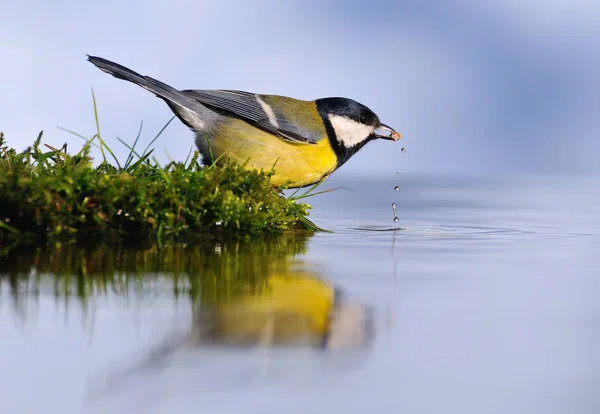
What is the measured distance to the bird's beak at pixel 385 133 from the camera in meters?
7.46

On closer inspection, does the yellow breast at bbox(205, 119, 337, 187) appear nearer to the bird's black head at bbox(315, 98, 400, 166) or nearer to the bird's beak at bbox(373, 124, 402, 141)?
the bird's black head at bbox(315, 98, 400, 166)

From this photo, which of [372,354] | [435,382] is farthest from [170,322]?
[435,382]

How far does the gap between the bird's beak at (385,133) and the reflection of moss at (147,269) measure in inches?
89.6

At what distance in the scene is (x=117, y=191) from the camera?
529cm

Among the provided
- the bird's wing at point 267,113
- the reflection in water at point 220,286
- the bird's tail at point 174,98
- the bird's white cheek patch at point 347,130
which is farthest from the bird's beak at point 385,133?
the reflection in water at point 220,286

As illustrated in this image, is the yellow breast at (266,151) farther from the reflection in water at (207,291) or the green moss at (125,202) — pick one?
the reflection in water at (207,291)

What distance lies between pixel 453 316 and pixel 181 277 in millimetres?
1370

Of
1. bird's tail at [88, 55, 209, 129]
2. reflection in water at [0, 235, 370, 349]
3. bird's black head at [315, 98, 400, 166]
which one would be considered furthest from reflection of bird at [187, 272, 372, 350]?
bird's black head at [315, 98, 400, 166]

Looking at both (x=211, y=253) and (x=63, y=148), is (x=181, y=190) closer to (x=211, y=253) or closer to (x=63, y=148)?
(x=211, y=253)

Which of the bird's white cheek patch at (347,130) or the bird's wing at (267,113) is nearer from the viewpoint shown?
the bird's wing at (267,113)

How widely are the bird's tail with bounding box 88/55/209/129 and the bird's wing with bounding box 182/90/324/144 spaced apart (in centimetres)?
6

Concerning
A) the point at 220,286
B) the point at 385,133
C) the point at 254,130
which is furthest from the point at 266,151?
the point at 220,286

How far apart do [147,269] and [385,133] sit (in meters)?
3.53

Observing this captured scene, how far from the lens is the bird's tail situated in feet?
21.6
